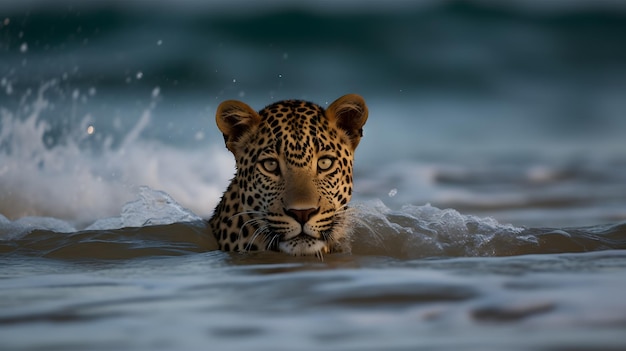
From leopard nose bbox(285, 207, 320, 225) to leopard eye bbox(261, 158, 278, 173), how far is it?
57 cm

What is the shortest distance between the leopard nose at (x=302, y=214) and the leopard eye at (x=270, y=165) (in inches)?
22.3

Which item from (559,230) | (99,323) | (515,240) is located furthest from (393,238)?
(99,323)

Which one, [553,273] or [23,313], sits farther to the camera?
[553,273]

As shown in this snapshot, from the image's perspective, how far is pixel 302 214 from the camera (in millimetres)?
7492

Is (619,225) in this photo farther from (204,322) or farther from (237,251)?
(204,322)

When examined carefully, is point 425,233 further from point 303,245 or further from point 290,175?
point 303,245

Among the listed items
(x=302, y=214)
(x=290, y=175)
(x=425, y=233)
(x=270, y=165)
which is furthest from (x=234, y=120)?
(x=425, y=233)

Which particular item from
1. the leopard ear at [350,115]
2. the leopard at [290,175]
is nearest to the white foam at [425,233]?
the leopard at [290,175]

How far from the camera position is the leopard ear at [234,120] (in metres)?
8.30

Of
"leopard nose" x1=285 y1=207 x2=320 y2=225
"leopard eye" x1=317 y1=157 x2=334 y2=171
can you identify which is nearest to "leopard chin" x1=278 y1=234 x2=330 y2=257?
"leopard nose" x1=285 y1=207 x2=320 y2=225

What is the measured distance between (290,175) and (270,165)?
9.5 inches

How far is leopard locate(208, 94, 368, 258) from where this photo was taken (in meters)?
7.59

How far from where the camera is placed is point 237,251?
8.20 meters

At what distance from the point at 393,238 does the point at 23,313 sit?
3867 millimetres
